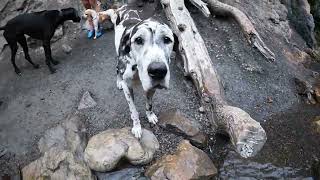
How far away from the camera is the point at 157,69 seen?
4.08 meters

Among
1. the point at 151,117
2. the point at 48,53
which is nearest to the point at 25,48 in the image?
the point at 48,53

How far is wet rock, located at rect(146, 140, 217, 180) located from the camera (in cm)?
495

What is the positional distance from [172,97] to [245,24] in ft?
7.03

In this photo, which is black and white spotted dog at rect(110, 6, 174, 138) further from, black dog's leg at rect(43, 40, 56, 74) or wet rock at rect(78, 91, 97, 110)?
black dog's leg at rect(43, 40, 56, 74)

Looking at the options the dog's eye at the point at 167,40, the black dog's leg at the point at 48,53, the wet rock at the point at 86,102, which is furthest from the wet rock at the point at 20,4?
the dog's eye at the point at 167,40

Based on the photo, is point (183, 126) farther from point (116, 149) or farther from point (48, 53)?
point (48, 53)

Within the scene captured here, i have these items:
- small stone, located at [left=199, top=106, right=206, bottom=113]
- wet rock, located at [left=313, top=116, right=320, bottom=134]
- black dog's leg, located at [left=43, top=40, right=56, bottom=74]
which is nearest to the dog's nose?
small stone, located at [left=199, top=106, right=206, bottom=113]

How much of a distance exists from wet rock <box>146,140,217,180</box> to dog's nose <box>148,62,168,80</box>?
1.38m

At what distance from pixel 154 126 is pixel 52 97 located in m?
1.89

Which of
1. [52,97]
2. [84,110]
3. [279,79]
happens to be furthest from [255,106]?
[52,97]

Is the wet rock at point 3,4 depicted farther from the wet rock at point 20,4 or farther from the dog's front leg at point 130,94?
the dog's front leg at point 130,94

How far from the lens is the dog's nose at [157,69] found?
4078mm

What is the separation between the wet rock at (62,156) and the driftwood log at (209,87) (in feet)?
5.91

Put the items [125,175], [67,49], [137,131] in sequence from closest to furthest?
[125,175], [137,131], [67,49]
